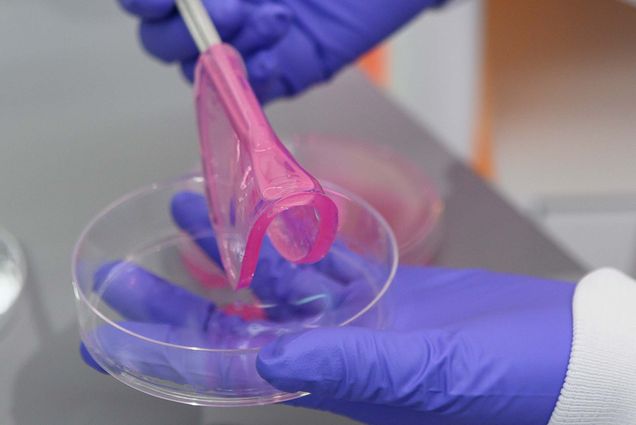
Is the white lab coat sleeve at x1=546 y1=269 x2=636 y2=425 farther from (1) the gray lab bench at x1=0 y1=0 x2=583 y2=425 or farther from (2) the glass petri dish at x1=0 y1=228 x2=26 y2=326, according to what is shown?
(2) the glass petri dish at x1=0 y1=228 x2=26 y2=326

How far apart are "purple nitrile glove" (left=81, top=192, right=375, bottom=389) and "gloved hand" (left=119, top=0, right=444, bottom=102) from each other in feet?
0.79

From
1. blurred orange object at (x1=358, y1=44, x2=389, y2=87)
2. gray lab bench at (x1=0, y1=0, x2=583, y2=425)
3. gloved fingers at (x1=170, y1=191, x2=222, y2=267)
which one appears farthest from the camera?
blurred orange object at (x1=358, y1=44, x2=389, y2=87)

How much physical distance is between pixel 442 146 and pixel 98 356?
0.53 meters

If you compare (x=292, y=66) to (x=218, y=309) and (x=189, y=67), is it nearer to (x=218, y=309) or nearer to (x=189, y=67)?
Result: (x=189, y=67)

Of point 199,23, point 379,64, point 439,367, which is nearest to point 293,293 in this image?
point 439,367

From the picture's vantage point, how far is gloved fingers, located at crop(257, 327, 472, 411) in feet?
1.74

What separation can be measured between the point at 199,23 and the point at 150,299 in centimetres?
27

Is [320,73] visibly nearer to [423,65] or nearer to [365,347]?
[365,347]

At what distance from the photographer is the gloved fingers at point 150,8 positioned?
830 millimetres

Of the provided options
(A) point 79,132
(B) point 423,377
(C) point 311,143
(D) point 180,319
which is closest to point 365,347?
(B) point 423,377

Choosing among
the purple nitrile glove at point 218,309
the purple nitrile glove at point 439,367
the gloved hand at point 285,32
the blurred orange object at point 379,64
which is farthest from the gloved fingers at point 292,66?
the blurred orange object at point 379,64

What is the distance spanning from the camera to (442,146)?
979 millimetres

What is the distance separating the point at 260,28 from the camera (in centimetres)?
86

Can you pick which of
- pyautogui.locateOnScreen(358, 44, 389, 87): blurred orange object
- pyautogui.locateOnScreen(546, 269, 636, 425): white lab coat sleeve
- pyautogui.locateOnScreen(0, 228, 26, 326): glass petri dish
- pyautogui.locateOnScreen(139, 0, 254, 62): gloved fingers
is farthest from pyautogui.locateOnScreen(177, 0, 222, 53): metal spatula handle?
pyautogui.locateOnScreen(358, 44, 389, 87): blurred orange object
